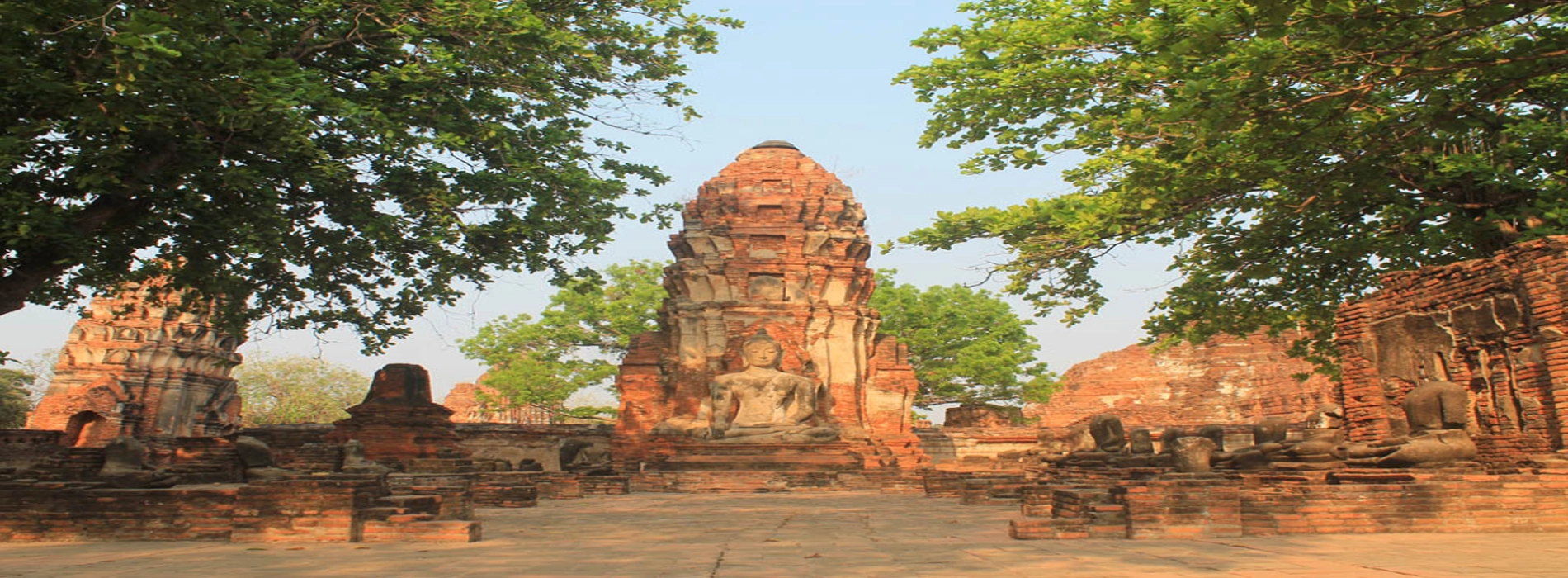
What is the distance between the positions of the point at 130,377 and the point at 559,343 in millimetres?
13331

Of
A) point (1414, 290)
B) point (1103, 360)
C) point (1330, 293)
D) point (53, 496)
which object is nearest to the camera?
point (53, 496)

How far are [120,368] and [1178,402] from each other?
32.4m

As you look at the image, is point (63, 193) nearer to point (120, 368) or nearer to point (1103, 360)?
point (120, 368)

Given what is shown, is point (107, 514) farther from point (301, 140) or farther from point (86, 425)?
point (86, 425)

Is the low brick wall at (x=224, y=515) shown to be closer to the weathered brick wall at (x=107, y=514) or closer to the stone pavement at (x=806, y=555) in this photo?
the weathered brick wall at (x=107, y=514)

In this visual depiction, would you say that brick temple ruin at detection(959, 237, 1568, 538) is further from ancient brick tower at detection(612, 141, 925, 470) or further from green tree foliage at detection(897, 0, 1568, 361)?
ancient brick tower at detection(612, 141, 925, 470)

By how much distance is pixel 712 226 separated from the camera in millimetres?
25562

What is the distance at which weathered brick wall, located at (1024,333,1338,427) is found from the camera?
34.1 m

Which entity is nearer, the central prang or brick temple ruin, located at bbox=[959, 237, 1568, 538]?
brick temple ruin, located at bbox=[959, 237, 1568, 538]

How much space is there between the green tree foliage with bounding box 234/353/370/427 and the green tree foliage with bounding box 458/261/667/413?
19.4 meters

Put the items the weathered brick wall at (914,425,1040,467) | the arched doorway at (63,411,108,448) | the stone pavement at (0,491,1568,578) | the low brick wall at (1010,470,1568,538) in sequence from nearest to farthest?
the stone pavement at (0,491,1568,578) → the low brick wall at (1010,470,1568,538) → the weathered brick wall at (914,425,1040,467) → the arched doorway at (63,411,108,448)

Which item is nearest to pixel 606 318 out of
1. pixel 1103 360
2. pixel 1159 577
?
pixel 1103 360

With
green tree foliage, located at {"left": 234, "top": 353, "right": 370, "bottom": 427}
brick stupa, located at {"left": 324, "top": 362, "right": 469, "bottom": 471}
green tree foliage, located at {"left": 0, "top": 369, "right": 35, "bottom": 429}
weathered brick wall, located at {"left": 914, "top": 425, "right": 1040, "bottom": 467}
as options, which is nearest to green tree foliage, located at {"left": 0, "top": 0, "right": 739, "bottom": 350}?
brick stupa, located at {"left": 324, "top": 362, "right": 469, "bottom": 471}

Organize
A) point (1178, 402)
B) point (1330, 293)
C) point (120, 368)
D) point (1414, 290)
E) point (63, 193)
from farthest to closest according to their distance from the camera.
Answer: point (1178, 402)
point (120, 368)
point (1330, 293)
point (1414, 290)
point (63, 193)
